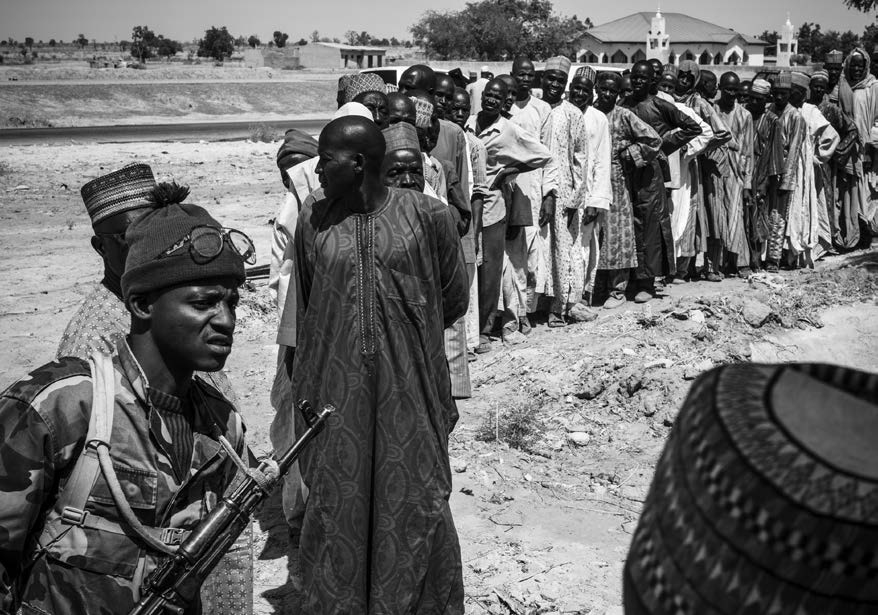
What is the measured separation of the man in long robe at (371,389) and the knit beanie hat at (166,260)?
125 cm

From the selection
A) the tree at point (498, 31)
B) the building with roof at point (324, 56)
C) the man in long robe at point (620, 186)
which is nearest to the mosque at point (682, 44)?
the tree at point (498, 31)

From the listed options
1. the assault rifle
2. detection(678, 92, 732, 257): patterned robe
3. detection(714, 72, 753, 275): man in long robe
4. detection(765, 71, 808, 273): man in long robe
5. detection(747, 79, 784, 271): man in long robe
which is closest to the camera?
the assault rifle

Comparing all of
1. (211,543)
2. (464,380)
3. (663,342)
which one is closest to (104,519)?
(211,543)

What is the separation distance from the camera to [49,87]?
3762cm

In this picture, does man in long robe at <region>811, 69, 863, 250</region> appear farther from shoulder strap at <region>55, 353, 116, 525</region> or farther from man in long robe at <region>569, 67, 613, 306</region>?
shoulder strap at <region>55, 353, 116, 525</region>

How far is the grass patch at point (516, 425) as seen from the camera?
18.5ft

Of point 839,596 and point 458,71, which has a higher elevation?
point 458,71

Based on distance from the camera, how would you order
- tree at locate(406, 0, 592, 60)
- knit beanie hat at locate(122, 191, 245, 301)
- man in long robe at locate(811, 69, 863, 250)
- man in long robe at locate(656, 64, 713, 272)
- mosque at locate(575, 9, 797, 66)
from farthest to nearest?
mosque at locate(575, 9, 797, 66) < tree at locate(406, 0, 592, 60) < man in long robe at locate(811, 69, 863, 250) < man in long robe at locate(656, 64, 713, 272) < knit beanie hat at locate(122, 191, 245, 301)

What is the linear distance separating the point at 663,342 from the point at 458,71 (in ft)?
13.4

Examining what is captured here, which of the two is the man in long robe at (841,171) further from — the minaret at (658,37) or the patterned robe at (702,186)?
the minaret at (658,37)

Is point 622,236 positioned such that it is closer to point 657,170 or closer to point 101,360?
point 657,170

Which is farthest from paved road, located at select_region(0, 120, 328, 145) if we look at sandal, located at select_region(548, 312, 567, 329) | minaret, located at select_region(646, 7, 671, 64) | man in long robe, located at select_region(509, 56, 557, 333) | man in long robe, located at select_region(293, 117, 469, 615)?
minaret, located at select_region(646, 7, 671, 64)

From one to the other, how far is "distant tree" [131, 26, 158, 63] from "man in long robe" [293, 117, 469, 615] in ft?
245

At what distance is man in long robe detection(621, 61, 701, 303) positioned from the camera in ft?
28.2
